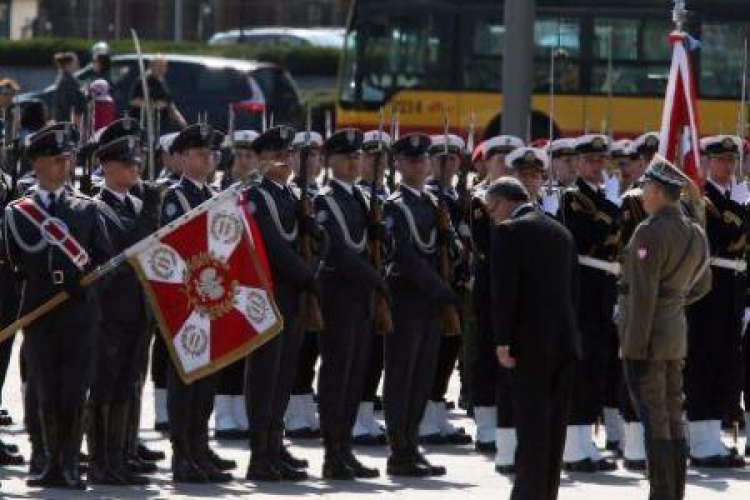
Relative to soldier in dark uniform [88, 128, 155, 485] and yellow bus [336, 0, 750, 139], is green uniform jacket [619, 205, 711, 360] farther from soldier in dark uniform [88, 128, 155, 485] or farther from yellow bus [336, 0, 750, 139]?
yellow bus [336, 0, 750, 139]

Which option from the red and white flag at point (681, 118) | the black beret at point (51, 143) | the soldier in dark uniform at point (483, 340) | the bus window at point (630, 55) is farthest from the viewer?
the bus window at point (630, 55)

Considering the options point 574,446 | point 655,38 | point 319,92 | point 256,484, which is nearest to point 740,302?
point 574,446

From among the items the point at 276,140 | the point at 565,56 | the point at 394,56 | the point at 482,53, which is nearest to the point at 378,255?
the point at 276,140

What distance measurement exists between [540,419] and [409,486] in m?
1.71

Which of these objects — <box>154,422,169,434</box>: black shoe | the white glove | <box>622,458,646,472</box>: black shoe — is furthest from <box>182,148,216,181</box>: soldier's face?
<box>622,458,646,472</box>: black shoe

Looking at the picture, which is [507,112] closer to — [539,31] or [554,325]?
[554,325]

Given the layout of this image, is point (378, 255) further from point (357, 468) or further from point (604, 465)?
point (604, 465)

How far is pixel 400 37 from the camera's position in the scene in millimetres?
32812

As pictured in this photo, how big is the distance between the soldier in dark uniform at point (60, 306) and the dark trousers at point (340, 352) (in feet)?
4.61

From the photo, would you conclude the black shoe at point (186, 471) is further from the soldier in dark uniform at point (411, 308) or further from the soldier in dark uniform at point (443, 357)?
the soldier in dark uniform at point (443, 357)

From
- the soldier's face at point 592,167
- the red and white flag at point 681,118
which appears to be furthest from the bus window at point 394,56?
the soldier's face at point 592,167

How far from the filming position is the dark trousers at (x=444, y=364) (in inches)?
561

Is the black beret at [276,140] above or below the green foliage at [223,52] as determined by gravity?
above

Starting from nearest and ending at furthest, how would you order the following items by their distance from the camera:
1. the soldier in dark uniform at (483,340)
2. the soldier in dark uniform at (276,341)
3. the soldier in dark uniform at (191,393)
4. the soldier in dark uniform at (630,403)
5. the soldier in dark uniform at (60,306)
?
1. the soldier in dark uniform at (60,306)
2. the soldier in dark uniform at (191,393)
3. the soldier in dark uniform at (276,341)
4. the soldier in dark uniform at (630,403)
5. the soldier in dark uniform at (483,340)
